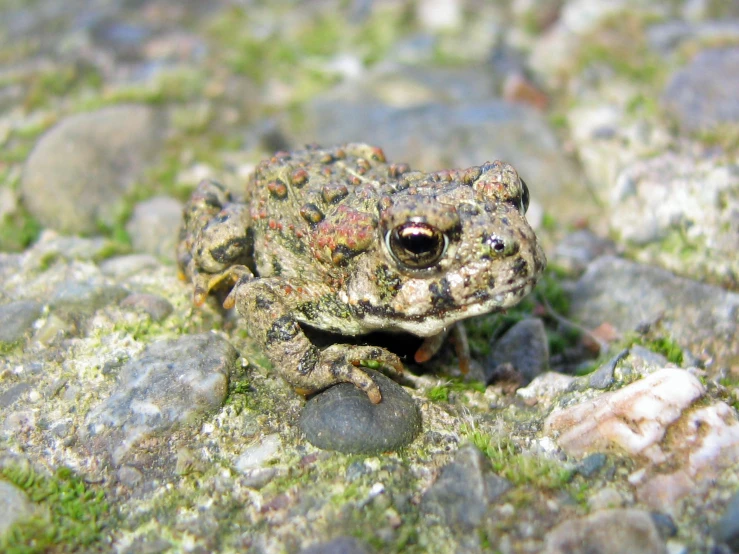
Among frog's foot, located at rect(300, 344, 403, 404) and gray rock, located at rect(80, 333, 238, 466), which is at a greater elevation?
frog's foot, located at rect(300, 344, 403, 404)

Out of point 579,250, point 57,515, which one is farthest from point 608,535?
point 579,250

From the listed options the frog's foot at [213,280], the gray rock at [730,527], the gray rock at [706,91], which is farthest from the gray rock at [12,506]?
the gray rock at [706,91]

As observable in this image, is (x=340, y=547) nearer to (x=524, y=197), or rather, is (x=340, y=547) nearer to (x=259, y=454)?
(x=259, y=454)

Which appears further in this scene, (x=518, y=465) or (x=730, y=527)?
(x=518, y=465)

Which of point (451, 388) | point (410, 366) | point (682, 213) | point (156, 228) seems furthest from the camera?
point (156, 228)

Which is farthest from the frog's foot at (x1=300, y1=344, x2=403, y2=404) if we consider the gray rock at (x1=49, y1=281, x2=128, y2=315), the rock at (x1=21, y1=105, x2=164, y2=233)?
the rock at (x1=21, y1=105, x2=164, y2=233)

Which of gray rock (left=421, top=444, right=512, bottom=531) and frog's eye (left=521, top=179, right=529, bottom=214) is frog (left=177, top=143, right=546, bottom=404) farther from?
gray rock (left=421, top=444, right=512, bottom=531)

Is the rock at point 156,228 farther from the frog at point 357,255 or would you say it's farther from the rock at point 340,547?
the rock at point 340,547
